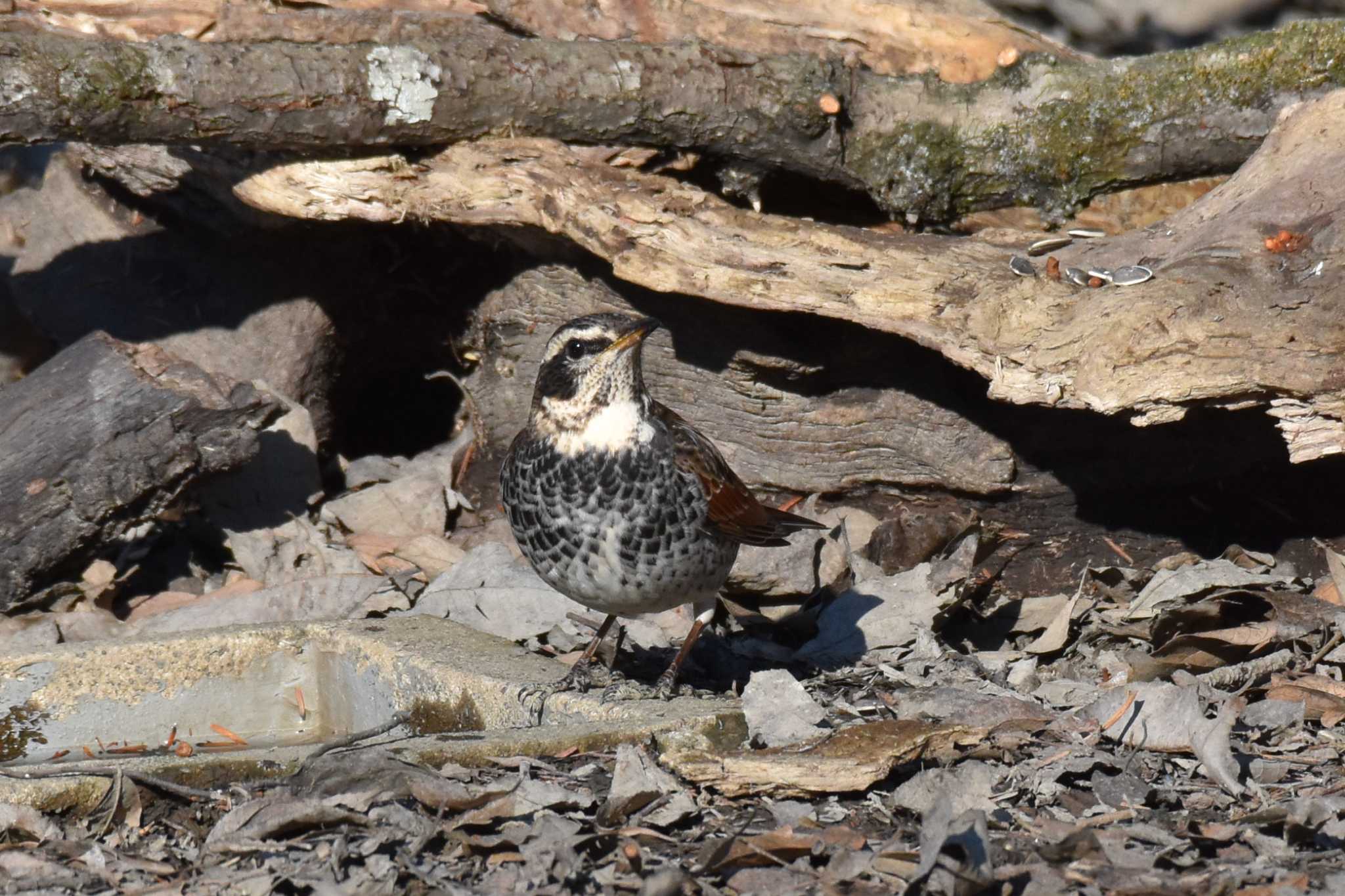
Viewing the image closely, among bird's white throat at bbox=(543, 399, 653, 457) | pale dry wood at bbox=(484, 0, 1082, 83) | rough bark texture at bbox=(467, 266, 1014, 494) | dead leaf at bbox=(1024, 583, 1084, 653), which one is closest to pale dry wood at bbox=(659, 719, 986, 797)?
bird's white throat at bbox=(543, 399, 653, 457)

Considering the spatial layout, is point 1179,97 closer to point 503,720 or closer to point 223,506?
point 503,720

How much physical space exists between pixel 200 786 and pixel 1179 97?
534cm

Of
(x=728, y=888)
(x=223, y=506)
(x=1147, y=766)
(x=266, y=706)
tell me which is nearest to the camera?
(x=728, y=888)

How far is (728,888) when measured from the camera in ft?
13.0

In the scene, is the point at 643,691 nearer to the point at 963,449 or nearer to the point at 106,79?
the point at 963,449

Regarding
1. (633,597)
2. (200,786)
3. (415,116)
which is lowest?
(200,786)

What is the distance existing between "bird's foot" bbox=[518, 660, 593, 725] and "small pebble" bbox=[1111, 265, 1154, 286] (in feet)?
8.44

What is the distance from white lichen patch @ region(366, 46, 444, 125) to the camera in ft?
22.4

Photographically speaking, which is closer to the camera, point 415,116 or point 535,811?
point 535,811

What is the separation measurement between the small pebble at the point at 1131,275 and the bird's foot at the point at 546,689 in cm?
257

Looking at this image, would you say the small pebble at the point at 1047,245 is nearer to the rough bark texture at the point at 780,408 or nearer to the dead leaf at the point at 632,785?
the rough bark texture at the point at 780,408

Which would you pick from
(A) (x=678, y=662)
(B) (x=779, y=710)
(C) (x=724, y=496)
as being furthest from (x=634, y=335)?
(B) (x=779, y=710)

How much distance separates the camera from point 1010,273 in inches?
244

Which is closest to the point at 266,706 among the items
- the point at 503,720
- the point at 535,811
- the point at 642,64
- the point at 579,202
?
the point at 503,720
